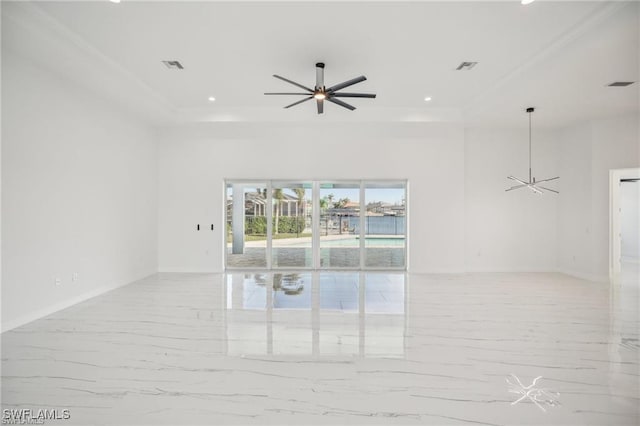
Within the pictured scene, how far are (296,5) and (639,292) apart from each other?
7173 millimetres

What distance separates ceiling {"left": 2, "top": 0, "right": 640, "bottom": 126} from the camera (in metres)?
3.57

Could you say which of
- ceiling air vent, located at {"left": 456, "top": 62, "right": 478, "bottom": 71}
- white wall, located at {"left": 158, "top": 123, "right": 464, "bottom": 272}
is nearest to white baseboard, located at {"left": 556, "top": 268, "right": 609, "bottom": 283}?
white wall, located at {"left": 158, "top": 123, "right": 464, "bottom": 272}

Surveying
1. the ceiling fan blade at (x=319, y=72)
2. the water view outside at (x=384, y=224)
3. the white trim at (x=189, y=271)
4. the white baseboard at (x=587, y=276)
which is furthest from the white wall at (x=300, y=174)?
the ceiling fan blade at (x=319, y=72)

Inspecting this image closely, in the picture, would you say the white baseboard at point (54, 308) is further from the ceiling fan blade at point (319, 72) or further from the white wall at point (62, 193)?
the ceiling fan blade at point (319, 72)

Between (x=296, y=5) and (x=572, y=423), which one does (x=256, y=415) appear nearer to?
(x=572, y=423)

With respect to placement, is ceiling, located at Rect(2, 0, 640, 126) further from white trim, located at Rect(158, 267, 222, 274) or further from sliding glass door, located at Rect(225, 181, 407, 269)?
→ white trim, located at Rect(158, 267, 222, 274)

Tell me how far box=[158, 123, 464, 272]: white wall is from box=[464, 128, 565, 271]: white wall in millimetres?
437

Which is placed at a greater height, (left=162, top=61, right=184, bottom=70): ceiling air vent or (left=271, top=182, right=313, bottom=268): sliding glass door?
(left=162, top=61, right=184, bottom=70): ceiling air vent

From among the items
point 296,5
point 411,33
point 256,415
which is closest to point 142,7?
point 296,5

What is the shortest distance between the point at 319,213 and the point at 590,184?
5.79 m

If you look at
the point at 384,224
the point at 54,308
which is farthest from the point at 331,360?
the point at 384,224

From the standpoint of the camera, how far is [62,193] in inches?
188

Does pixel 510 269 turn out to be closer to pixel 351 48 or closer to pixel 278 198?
pixel 278 198

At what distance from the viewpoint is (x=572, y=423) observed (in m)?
2.23
